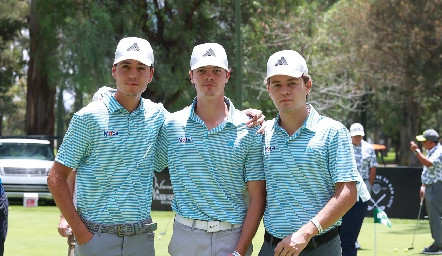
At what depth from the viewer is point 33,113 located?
129ft

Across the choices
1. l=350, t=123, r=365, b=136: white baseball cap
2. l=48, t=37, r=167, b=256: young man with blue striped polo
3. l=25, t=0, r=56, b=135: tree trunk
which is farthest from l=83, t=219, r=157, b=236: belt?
l=25, t=0, r=56, b=135: tree trunk

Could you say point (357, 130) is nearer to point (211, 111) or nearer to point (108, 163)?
point (211, 111)

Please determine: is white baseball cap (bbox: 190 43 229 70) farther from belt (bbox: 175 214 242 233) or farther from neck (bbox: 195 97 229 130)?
belt (bbox: 175 214 242 233)

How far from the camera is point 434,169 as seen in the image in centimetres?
1489

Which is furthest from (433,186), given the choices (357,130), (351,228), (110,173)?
(110,173)

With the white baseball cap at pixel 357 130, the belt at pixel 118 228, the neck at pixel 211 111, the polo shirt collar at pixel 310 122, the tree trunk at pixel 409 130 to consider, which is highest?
the tree trunk at pixel 409 130

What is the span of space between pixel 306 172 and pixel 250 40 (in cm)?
2912

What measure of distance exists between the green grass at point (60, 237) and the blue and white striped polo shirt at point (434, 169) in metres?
1.31

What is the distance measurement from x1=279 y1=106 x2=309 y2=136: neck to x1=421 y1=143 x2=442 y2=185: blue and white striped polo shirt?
10.2 meters

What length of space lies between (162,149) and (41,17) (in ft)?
90.6

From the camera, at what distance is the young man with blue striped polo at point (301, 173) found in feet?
15.8

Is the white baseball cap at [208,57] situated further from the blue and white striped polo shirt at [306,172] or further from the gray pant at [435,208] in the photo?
the gray pant at [435,208]

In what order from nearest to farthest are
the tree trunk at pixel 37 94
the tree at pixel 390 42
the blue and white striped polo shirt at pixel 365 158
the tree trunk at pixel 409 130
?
the blue and white striped polo shirt at pixel 365 158
the tree at pixel 390 42
the tree trunk at pixel 37 94
the tree trunk at pixel 409 130

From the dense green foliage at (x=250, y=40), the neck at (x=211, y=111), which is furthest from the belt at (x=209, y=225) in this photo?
the dense green foliage at (x=250, y=40)
